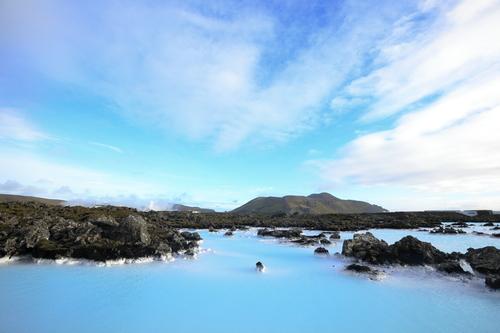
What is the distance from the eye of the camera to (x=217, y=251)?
24.7 m

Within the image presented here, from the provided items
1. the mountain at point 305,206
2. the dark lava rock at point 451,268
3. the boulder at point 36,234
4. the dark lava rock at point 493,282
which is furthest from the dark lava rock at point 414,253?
the mountain at point 305,206

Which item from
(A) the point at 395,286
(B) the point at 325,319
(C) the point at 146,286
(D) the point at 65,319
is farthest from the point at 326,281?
(D) the point at 65,319

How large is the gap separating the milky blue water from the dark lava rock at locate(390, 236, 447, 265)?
95cm

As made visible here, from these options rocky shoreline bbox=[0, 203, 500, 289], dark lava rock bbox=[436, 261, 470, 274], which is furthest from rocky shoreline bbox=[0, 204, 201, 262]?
dark lava rock bbox=[436, 261, 470, 274]

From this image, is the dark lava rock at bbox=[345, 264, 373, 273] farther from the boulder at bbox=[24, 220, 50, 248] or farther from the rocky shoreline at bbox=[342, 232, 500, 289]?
the boulder at bbox=[24, 220, 50, 248]

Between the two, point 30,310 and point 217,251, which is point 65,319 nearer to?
point 30,310

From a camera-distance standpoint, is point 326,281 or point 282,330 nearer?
point 282,330

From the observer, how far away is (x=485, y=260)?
17.4 m

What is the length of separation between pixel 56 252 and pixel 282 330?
1448 cm

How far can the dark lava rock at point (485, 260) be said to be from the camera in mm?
16125

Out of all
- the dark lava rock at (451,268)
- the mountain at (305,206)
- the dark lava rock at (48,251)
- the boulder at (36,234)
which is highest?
the mountain at (305,206)

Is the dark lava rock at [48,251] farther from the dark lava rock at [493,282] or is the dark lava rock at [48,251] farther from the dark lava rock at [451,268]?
the dark lava rock at [493,282]

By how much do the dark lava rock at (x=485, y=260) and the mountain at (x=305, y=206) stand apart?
454 ft

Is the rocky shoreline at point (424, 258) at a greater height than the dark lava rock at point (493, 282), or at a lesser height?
greater
